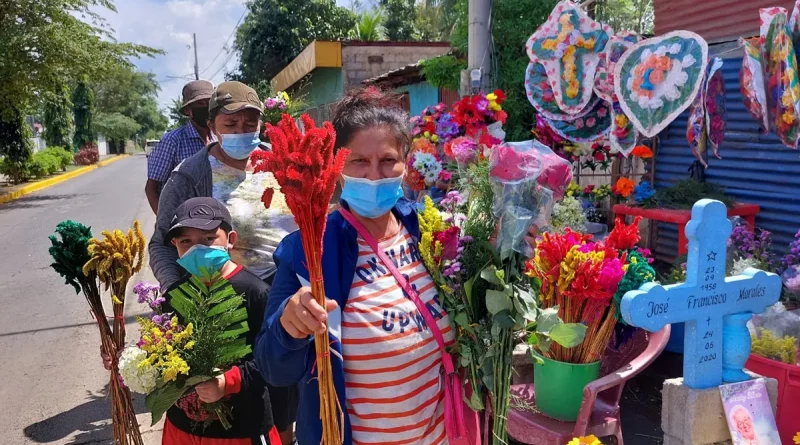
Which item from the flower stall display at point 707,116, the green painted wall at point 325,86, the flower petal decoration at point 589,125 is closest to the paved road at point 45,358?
the flower petal decoration at point 589,125

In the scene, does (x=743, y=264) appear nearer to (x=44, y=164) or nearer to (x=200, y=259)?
(x=200, y=259)

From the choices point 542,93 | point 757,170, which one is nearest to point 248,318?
point 542,93

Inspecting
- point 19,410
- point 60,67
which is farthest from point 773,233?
point 60,67

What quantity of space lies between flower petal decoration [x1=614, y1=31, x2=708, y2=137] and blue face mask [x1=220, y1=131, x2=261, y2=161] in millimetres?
2453

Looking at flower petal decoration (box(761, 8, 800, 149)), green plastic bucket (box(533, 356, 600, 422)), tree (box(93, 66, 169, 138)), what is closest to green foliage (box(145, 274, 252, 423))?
green plastic bucket (box(533, 356, 600, 422))

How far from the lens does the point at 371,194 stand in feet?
5.34

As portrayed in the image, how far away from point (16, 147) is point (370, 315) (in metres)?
22.9

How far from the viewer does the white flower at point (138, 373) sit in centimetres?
182

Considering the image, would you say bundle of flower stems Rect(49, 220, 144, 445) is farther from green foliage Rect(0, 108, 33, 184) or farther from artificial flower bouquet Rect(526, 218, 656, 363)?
Answer: green foliage Rect(0, 108, 33, 184)

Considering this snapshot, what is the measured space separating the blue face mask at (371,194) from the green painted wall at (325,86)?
12.8m

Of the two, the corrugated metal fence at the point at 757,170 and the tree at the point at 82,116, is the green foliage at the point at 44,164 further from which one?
the corrugated metal fence at the point at 757,170

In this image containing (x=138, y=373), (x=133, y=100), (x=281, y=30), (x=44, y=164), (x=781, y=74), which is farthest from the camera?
(x=133, y=100)

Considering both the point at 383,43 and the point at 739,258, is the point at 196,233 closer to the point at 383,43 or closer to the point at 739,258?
the point at 739,258

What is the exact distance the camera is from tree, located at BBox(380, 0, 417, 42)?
947 inches
